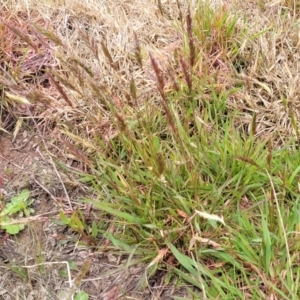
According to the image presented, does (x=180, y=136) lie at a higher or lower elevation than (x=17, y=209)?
higher

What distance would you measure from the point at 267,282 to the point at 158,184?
1.51ft

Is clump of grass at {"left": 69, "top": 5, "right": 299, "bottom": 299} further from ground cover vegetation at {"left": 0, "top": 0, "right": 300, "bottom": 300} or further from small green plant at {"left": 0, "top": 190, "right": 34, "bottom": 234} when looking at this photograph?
small green plant at {"left": 0, "top": 190, "right": 34, "bottom": 234}

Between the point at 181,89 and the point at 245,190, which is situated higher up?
the point at 181,89

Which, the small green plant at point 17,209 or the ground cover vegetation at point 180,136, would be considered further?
the small green plant at point 17,209

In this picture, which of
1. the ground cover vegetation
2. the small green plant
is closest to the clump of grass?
the ground cover vegetation

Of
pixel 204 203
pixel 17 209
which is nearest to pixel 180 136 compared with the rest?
pixel 204 203

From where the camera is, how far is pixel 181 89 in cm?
183

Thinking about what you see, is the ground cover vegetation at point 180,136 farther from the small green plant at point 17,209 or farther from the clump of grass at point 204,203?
the small green plant at point 17,209

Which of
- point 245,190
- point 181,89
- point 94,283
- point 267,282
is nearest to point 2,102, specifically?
point 181,89

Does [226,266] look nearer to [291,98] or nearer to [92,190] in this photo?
[92,190]

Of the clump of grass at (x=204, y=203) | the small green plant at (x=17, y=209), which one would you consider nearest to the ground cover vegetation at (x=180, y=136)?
the clump of grass at (x=204, y=203)

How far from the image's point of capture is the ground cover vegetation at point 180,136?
1.45 m

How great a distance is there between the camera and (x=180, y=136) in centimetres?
147

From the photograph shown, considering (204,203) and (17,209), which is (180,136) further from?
(17,209)
